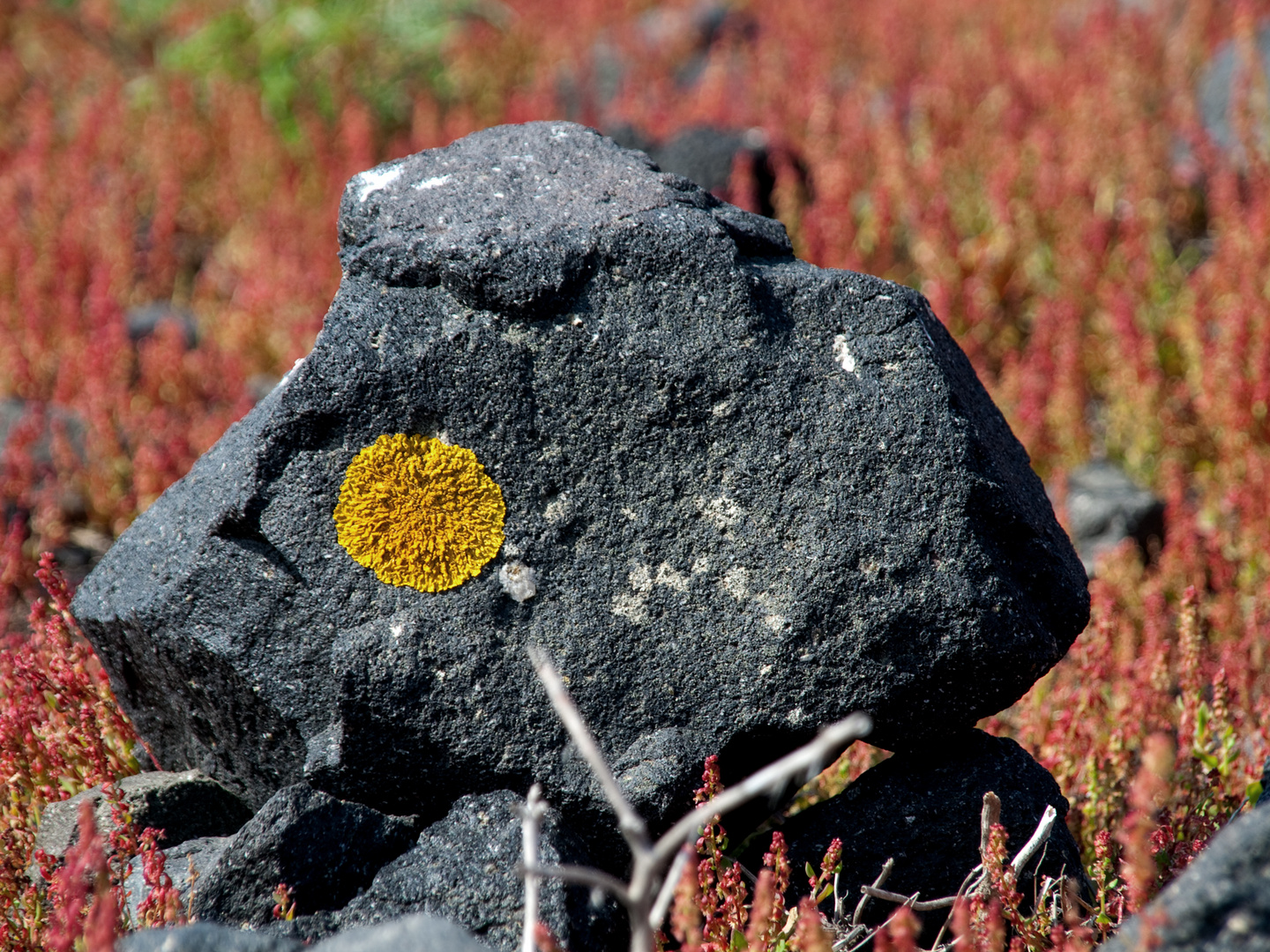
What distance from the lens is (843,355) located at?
8.13ft

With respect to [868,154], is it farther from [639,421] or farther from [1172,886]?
[1172,886]

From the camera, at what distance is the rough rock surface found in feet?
8.24

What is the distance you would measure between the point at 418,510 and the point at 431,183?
0.84 meters

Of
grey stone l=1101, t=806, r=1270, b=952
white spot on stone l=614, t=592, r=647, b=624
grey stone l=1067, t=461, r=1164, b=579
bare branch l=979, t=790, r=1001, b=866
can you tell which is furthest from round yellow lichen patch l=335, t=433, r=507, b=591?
grey stone l=1067, t=461, r=1164, b=579

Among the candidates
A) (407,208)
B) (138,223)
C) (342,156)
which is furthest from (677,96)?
(407,208)

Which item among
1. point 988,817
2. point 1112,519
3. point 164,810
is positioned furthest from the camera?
point 1112,519

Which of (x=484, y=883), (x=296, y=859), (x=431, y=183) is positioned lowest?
(x=484, y=883)

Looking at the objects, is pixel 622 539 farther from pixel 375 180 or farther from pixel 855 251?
pixel 855 251

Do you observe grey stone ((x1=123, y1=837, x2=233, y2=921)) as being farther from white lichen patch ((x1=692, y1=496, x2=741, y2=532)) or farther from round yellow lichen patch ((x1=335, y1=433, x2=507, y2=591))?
white lichen patch ((x1=692, y1=496, x2=741, y2=532))

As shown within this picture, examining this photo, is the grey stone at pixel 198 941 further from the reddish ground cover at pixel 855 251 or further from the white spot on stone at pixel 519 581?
the white spot on stone at pixel 519 581

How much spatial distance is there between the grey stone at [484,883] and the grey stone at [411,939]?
45 cm

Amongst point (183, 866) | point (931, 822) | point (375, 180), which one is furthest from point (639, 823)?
point (375, 180)

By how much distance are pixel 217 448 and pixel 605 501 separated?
0.98 m

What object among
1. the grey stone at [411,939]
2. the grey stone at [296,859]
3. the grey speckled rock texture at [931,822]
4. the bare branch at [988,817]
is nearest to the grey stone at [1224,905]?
the bare branch at [988,817]
